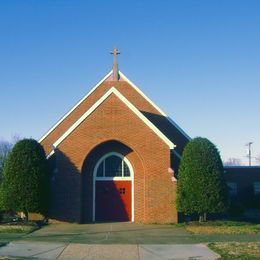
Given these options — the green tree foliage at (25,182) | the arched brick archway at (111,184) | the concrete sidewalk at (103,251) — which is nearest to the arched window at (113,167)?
the arched brick archway at (111,184)

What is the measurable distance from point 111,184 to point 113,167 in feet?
3.38

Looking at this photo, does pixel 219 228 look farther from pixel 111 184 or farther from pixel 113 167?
pixel 113 167

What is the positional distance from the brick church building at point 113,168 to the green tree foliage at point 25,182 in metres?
1.08

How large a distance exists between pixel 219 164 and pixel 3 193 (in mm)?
11744

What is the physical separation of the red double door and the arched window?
1.65ft

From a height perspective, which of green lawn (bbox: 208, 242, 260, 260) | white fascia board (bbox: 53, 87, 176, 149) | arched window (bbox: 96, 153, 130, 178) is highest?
white fascia board (bbox: 53, 87, 176, 149)

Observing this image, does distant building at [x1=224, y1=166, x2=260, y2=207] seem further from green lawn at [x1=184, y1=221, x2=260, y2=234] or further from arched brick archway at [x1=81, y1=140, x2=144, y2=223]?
green lawn at [x1=184, y1=221, x2=260, y2=234]

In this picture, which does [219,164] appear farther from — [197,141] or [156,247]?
[156,247]

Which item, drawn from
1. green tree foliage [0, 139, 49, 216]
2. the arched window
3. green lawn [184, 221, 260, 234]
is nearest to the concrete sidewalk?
green lawn [184, 221, 260, 234]

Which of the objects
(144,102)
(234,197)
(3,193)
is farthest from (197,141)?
(234,197)

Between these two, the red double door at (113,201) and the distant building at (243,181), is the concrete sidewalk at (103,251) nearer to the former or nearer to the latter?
the red double door at (113,201)

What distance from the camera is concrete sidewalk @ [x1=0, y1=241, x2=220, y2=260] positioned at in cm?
1384

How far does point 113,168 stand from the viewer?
26312 millimetres

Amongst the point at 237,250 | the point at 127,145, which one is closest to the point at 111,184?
the point at 127,145
